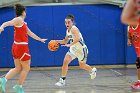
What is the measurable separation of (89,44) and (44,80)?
3.80m

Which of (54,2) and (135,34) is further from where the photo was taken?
(54,2)

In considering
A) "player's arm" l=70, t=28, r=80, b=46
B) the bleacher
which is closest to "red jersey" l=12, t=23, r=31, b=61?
"player's arm" l=70, t=28, r=80, b=46

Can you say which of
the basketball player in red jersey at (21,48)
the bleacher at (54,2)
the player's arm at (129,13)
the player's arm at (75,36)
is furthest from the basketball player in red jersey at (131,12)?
the bleacher at (54,2)

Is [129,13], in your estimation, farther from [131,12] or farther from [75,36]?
[75,36]

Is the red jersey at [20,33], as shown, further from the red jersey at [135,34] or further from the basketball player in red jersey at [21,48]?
the red jersey at [135,34]

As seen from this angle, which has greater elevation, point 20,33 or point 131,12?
point 131,12

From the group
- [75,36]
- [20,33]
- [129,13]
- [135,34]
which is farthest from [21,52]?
[129,13]

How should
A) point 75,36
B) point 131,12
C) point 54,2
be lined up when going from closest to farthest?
point 131,12, point 75,36, point 54,2

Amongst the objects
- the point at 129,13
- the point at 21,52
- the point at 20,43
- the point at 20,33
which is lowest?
the point at 21,52

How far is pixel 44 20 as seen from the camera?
13312 mm

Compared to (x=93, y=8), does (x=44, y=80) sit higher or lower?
lower

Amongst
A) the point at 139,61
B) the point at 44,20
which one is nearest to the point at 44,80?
the point at 139,61

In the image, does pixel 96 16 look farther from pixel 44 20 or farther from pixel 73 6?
pixel 44 20

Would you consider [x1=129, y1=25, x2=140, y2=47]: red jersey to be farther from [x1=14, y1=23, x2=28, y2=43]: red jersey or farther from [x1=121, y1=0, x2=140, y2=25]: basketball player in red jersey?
[x1=121, y1=0, x2=140, y2=25]: basketball player in red jersey
